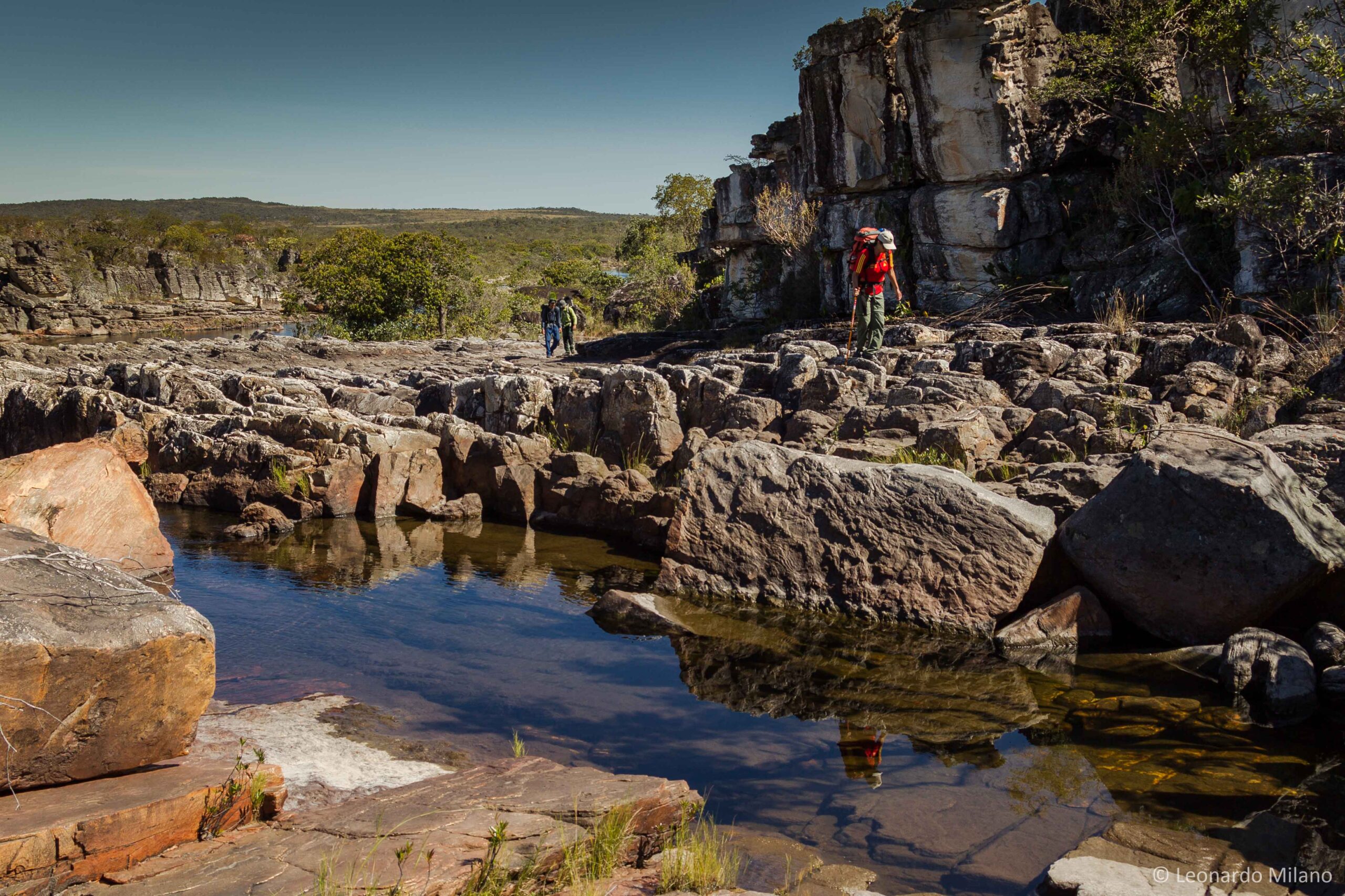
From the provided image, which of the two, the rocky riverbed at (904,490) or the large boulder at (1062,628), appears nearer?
the rocky riverbed at (904,490)

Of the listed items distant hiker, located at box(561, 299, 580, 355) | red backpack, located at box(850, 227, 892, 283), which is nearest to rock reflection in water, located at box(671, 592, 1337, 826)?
red backpack, located at box(850, 227, 892, 283)

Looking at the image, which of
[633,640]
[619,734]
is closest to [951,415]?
[633,640]

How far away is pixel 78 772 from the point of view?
4301mm

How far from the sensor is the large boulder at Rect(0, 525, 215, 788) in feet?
13.5

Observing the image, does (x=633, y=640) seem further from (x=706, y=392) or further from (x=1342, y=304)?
(x=1342, y=304)

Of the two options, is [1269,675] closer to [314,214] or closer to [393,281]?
[393,281]

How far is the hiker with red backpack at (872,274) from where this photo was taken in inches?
534

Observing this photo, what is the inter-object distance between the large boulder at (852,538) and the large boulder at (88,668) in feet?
14.8

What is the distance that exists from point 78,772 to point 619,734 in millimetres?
2944

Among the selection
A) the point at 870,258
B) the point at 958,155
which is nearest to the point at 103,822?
the point at 870,258

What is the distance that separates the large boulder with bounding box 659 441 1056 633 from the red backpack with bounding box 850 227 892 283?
19.8 ft

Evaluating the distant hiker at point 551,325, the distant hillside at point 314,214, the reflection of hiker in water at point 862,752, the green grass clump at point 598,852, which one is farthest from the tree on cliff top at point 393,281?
the distant hillside at point 314,214

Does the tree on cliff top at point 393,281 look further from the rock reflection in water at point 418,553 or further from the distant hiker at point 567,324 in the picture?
the rock reflection in water at point 418,553

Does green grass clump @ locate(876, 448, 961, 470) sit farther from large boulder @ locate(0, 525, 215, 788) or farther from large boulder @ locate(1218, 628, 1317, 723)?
large boulder @ locate(0, 525, 215, 788)
